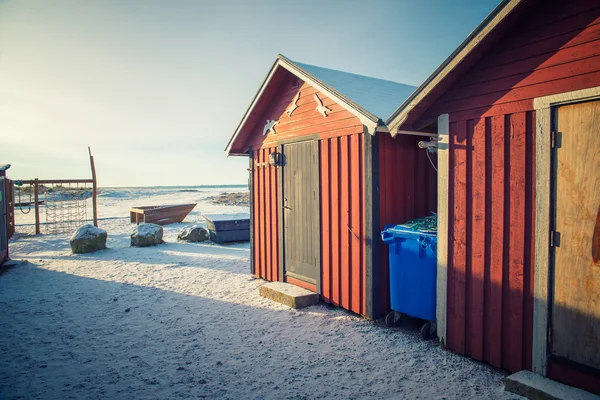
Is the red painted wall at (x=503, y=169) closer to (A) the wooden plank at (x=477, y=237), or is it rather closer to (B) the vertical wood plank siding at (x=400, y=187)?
(A) the wooden plank at (x=477, y=237)

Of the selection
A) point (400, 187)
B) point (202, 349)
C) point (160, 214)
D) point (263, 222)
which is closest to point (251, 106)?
point (263, 222)

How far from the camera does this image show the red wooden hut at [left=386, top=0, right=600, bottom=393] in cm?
322

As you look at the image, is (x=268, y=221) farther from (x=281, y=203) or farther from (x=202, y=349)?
(x=202, y=349)

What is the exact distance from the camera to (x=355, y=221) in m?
5.54

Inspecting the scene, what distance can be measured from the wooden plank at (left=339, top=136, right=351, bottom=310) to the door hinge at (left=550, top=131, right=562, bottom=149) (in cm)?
275

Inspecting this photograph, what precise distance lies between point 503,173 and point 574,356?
184 cm

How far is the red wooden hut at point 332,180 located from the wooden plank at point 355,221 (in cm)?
2

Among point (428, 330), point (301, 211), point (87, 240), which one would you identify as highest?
point (301, 211)

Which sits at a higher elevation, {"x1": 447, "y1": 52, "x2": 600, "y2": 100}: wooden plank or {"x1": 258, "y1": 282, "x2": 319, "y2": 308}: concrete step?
{"x1": 447, "y1": 52, "x2": 600, "y2": 100}: wooden plank

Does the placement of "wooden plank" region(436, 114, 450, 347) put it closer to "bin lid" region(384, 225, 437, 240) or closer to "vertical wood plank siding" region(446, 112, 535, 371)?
"vertical wood plank siding" region(446, 112, 535, 371)

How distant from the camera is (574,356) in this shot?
129 inches

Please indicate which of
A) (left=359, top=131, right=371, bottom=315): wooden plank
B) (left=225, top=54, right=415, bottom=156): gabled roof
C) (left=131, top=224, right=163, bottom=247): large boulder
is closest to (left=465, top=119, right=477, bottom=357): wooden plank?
(left=225, top=54, right=415, bottom=156): gabled roof

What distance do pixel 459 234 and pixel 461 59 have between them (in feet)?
6.53

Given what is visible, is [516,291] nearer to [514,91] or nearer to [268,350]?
[514,91]
